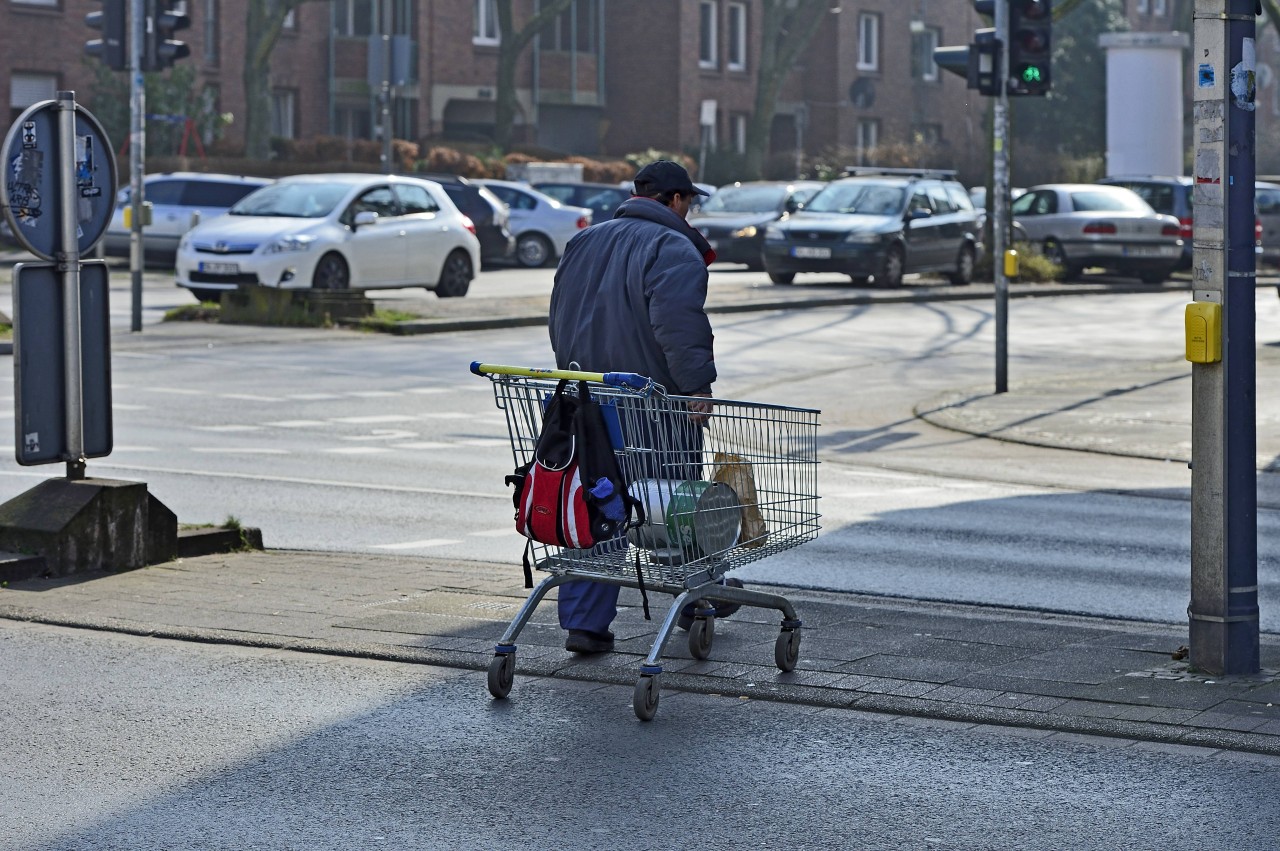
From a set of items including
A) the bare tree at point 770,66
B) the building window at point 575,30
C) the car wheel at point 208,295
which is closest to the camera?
the car wheel at point 208,295

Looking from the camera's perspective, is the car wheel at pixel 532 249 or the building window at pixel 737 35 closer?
the car wheel at pixel 532 249

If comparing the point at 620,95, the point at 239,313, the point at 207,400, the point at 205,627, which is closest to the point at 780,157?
the point at 620,95

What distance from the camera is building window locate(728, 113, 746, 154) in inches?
2566

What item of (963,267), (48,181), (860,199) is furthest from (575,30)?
(48,181)

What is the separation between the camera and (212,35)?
5122 centimetres

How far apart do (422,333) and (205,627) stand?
15249mm

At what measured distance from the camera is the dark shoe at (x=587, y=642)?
23.2 ft

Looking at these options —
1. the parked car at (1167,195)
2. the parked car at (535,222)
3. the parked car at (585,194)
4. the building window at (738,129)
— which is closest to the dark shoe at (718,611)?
the parked car at (535,222)

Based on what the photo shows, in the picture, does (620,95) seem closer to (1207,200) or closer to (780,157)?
(780,157)

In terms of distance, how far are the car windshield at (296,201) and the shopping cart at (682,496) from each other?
18.5 metres

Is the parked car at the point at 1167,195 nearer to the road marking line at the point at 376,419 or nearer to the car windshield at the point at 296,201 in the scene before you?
the car windshield at the point at 296,201

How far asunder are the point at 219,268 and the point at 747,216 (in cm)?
1347

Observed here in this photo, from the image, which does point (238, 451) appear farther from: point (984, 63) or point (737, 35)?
point (737, 35)

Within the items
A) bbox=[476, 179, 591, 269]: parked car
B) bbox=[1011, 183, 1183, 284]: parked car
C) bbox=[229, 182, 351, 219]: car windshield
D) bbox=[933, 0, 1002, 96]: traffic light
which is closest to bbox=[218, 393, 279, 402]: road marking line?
bbox=[933, 0, 1002, 96]: traffic light
